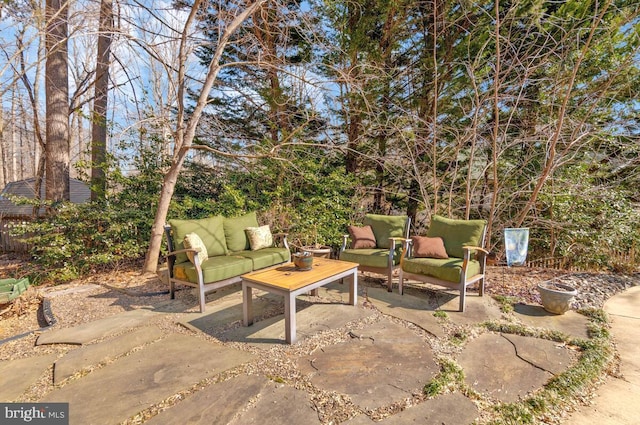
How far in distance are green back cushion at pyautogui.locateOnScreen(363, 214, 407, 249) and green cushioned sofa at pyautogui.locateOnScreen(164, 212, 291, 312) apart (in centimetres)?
142

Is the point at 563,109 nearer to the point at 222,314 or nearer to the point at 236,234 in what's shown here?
the point at 236,234

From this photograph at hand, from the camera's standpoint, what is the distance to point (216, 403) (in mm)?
1746

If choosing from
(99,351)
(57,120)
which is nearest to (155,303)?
(99,351)

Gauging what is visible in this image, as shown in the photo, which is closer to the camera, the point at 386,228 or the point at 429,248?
the point at 429,248

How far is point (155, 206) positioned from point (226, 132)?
248cm

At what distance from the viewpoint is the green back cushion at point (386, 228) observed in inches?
172

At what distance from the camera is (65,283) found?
4.33 meters

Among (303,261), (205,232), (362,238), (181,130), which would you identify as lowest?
(303,261)

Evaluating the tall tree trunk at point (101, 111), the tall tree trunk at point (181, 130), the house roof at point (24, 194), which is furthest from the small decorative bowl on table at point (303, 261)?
the house roof at point (24, 194)

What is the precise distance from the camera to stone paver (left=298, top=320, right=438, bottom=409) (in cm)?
187

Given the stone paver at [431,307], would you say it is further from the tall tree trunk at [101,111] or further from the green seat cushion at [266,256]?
the tall tree trunk at [101,111]

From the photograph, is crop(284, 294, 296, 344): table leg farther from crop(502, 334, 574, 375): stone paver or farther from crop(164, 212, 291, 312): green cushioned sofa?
crop(502, 334, 574, 375): stone paver

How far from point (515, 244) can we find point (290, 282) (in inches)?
130

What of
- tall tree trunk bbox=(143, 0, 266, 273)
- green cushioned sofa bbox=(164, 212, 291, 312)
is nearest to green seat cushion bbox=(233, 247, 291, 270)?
green cushioned sofa bbox=(164, 212, 291, 312)
